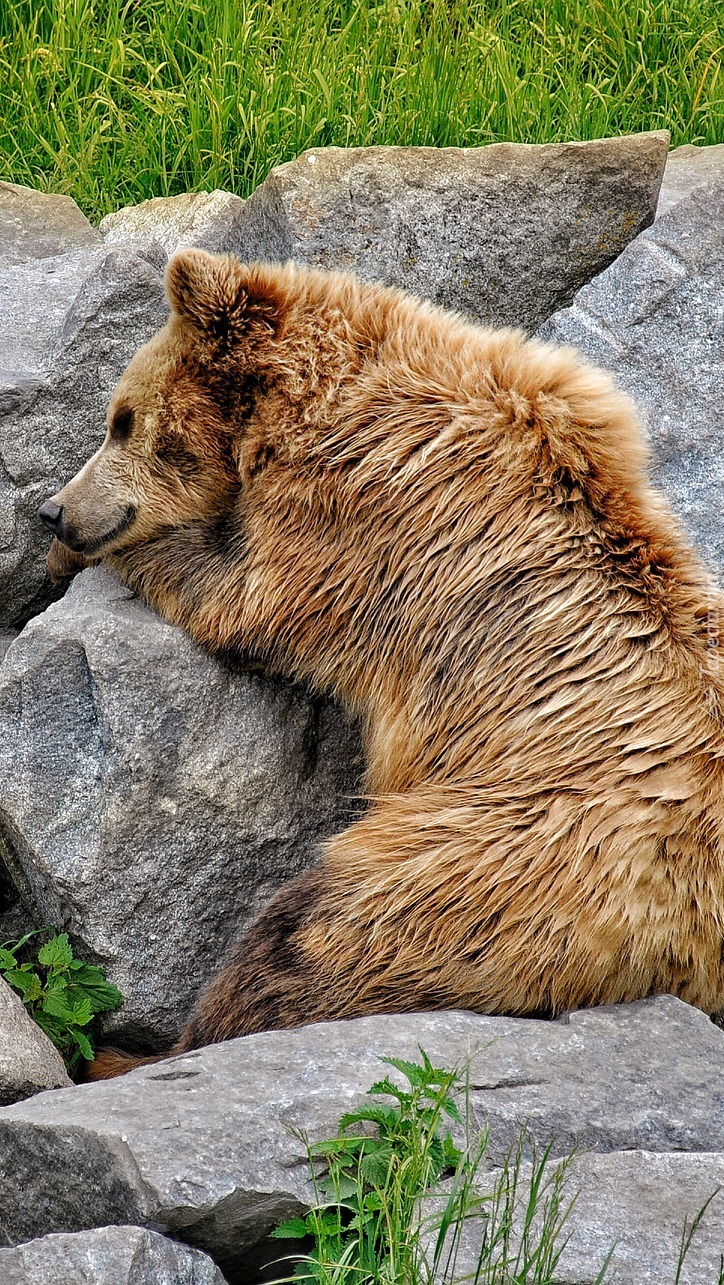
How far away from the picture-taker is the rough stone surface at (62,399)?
516 cm

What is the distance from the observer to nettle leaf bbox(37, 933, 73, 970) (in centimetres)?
428

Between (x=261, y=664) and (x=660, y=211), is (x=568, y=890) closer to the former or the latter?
(x=261, y=664)

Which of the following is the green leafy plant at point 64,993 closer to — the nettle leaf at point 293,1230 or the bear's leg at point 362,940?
the bear's leg at point 362,940

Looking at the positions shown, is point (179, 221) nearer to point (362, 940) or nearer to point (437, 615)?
point (437, 615)

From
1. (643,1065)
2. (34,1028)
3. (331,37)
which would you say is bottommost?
(34,1028)

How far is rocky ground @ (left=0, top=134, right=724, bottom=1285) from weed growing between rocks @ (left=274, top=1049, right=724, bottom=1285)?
0.25ft

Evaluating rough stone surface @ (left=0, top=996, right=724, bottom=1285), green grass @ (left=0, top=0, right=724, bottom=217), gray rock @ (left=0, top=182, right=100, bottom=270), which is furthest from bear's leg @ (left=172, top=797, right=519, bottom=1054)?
green grass @ (left=0, top=0, right=724, bottom=217)

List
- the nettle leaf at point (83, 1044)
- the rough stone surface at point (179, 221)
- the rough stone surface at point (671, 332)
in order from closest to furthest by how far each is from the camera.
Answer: the nettle leaf at point (83, 1044), the rough stone surface at point (671, 332), the rough stone surface at point (179, 221)

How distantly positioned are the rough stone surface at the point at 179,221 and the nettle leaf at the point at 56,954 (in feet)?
11.1

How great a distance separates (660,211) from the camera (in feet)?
20.3

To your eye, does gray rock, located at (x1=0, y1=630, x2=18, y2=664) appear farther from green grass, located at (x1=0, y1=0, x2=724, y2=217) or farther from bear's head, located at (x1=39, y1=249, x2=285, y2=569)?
green grass, located at (x1=0, y1=0, x2=724, y2=217)

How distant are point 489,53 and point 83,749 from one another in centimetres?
438

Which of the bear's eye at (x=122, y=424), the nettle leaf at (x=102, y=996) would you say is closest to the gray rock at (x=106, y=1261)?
the nettle leaf at (x=102, y=996)

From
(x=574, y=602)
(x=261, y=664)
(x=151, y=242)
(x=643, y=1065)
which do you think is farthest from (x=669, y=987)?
(x=151, y=242)
